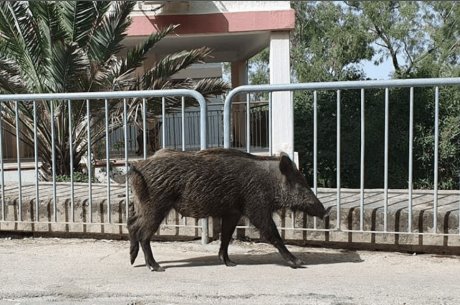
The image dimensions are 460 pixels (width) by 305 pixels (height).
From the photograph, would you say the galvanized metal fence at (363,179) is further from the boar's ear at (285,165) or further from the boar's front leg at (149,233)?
the boar's front leg at (149,233)

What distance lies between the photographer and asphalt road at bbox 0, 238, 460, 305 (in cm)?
426

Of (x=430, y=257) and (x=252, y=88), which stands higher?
(x=252, y=88)

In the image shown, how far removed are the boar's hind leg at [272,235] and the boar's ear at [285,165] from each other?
41 cm

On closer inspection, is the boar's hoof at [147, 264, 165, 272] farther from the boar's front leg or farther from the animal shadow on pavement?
the animal shadow on pavement

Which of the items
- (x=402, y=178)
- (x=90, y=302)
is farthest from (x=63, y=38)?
(x=402, y=178)

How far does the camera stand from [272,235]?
16.1ft

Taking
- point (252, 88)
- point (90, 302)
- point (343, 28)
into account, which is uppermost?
point (343, 28)

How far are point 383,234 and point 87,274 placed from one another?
2692 mm

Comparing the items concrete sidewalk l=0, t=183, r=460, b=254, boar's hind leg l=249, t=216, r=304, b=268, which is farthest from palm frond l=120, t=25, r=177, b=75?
boar's hind leg l=249, t=216, r=304, b=268

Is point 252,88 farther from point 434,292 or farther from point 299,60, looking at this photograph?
point 299,60

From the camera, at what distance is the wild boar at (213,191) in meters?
4.82

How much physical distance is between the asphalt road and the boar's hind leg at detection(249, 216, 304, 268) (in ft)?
A: 0.29

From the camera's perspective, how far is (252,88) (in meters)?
5.45

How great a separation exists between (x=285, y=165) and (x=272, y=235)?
60 cm
